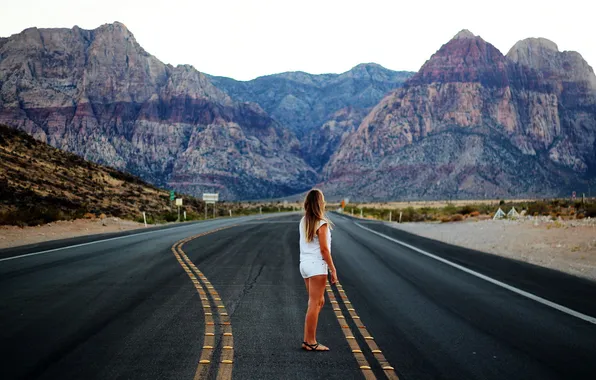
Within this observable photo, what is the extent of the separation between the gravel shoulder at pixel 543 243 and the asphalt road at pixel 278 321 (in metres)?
2.12

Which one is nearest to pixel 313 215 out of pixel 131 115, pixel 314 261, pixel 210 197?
pixel 314 261

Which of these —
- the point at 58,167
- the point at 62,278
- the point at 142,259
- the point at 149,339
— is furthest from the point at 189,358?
the point at 58,167

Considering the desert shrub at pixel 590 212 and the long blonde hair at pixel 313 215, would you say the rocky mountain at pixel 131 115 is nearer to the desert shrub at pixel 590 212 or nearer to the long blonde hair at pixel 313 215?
the desert shrub at pixel 590 212

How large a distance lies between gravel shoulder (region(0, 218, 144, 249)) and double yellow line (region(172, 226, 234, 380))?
11.9 meters

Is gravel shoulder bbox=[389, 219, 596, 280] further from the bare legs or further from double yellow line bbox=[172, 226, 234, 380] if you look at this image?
the bare legs

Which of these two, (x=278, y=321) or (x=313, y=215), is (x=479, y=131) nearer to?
(x=278, y=321)

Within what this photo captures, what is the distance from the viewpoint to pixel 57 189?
43.0 m

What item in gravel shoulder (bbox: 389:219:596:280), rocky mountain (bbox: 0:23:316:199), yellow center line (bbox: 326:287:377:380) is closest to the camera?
yellow center line (bbox: 326:287:377:380)

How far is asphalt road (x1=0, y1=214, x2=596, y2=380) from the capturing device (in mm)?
5879

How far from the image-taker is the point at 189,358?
6.09m

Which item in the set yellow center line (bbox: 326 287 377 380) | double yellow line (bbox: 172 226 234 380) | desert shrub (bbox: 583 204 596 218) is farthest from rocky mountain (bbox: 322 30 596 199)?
yellow center line (bbox: 326 287 377 380)

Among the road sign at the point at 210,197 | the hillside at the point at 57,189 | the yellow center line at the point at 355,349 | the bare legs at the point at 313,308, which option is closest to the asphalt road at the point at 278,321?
the yellow center line at the point at 355,349

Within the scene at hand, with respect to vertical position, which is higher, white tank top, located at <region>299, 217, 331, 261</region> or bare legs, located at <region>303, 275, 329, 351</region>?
white tank top, located at <region>299, 217, 331, 261</region>

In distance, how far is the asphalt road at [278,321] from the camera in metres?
5.88
